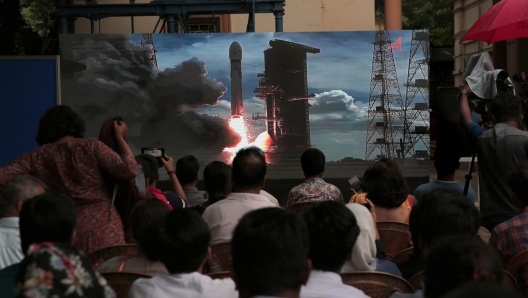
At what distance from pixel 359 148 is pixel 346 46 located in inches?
48.4

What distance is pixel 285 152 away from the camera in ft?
28.7

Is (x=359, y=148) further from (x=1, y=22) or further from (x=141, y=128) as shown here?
(x=1, y=22)

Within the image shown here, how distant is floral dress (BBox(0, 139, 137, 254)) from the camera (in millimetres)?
4473

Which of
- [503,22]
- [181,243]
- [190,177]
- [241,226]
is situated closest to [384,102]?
[503,22]

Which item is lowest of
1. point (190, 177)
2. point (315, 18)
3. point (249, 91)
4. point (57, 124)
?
point (190, 177)

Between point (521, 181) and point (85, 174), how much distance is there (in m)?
2.54

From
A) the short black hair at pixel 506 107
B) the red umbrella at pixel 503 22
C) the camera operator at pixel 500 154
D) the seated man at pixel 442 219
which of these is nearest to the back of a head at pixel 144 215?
the seated man at pixel 442 219

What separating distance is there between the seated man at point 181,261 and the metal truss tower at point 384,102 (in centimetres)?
604

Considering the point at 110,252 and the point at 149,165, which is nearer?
the point at 110,252

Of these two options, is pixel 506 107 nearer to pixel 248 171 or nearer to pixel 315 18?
pixel 248 171

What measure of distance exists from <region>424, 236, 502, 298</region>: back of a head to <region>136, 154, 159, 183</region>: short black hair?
372 cm

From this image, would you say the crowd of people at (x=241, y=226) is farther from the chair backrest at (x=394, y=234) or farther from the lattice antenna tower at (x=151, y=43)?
the lattice antenna tower at (x=151, y=43)

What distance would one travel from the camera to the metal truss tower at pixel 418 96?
28.6ft

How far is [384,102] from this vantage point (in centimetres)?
881
